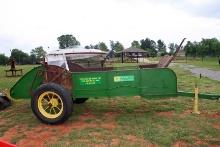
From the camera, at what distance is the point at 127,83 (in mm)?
7805

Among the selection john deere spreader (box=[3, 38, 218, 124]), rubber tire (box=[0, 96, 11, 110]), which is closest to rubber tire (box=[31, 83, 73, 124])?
john deere spreader (box=[3, 38, 218, 124])

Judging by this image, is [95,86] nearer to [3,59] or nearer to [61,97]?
[61,97]

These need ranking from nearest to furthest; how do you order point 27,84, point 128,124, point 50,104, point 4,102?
point 128,124 < point 50,104 < point 27,84 < point 4,102

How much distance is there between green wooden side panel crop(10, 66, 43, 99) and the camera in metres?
8.38

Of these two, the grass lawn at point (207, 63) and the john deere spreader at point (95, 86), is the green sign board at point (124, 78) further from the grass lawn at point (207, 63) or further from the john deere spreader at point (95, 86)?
the grass lawn at point (207, 63)

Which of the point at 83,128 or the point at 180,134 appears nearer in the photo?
the point at 180,134

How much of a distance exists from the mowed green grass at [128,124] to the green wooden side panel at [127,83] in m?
0.58

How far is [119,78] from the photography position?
780 centimetres

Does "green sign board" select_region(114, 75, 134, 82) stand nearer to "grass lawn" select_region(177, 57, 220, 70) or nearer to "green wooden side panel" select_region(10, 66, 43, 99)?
"green wooden side panel" select_region(10, 66, 43, 99)

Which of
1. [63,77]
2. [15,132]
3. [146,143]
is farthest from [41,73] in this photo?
[146,143]

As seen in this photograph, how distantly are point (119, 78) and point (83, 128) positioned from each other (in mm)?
1362

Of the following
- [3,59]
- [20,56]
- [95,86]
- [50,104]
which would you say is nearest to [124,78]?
[95,86]

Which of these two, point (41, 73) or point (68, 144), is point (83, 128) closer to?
point (68, 144)

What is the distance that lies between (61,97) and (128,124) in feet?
4.83
